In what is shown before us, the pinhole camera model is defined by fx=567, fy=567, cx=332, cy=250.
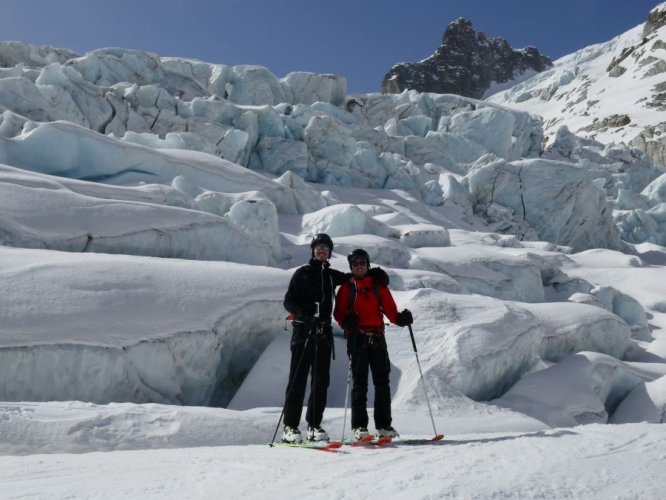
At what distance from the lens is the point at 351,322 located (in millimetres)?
4445

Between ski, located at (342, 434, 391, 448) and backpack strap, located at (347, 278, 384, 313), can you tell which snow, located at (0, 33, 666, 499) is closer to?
ski, located at (342, 434, 391, 448)

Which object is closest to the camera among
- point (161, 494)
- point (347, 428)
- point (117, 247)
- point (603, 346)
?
point (161, 494)

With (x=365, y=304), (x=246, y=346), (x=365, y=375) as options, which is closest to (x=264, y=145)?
(x=246, y=346)

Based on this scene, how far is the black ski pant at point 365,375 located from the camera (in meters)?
4.40

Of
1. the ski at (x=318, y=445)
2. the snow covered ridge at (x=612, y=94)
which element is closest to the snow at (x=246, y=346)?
the ski at (x=318, y=445)

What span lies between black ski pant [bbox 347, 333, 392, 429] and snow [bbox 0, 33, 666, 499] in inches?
24.4

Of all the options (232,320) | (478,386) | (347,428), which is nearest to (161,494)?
(347,428)

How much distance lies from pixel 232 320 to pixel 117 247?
316 cm

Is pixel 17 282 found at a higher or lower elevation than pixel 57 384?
higher

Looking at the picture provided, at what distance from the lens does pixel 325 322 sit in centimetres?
440

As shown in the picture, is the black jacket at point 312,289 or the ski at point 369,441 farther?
the black jacket at point 312,289

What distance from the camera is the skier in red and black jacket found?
4.43 meters

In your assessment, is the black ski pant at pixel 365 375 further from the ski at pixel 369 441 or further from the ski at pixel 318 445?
the ski at pixel 318 445

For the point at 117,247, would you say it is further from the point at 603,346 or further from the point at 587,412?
the point at 603,346
